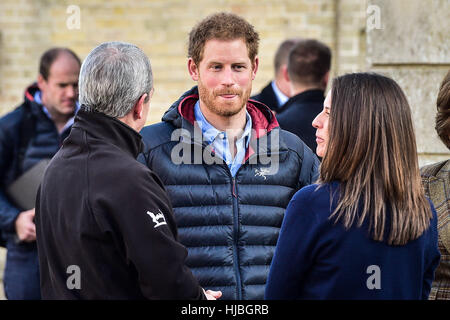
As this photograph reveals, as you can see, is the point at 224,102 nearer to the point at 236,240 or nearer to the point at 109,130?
the point at 236,240

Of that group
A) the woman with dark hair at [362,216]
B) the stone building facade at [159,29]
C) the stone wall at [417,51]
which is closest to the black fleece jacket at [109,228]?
the woman with dark hair at [362,216]

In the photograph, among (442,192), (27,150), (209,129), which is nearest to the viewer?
(442,192)

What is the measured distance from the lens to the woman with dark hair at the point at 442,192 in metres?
2.89

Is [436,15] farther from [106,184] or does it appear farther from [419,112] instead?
[106,184]

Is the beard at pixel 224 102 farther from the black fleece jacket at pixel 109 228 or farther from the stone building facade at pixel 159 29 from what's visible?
the stone building facade at pixel 159 29

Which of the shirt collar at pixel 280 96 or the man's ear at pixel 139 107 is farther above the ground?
the man's ear at pixel 139 107

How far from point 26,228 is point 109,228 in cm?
242

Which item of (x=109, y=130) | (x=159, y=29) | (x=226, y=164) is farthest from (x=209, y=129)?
(x=159, y=29)

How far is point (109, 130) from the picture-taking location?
95.6 inches

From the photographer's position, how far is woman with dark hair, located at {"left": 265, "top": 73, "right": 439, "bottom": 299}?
2.24 m

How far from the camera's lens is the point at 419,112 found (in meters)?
4.45

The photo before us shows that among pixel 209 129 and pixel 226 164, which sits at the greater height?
pixel 209 129
